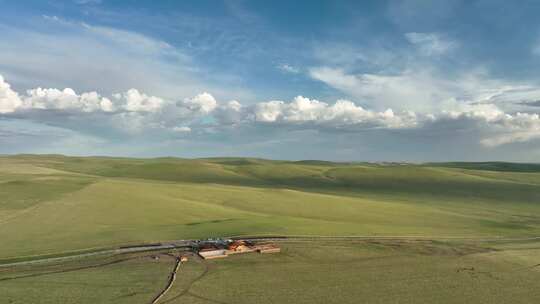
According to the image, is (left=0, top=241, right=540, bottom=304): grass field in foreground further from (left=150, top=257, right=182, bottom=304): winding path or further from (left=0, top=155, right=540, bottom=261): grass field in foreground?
(left=0, top=155, right=540, bottom=261): grass field in foreground

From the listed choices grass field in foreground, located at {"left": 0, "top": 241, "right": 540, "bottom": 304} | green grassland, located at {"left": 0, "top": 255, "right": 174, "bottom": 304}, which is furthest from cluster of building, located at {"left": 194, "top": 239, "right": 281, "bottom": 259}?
green grassland, located at {"left": 0, "top": 255, "right": 174, "bottom": 304}

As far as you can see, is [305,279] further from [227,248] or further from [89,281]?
[89,281]

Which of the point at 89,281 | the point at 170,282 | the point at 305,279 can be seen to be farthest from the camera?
the point at 305,279

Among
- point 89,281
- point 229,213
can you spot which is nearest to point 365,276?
point 89,281

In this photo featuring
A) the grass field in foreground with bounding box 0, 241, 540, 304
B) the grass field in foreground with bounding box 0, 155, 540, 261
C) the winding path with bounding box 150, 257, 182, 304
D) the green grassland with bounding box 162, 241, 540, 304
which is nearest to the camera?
the winding path with bounding box 150, 257, 182, 304

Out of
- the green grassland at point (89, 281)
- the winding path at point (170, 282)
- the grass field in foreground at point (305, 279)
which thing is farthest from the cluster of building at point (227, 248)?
the green grassland at point (89, 281)

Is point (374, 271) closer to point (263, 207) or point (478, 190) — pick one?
point (263, 207)

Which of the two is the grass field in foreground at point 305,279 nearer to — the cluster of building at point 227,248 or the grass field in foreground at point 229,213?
the cluster of building at point 227,248
